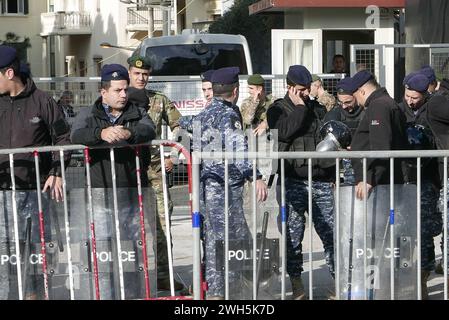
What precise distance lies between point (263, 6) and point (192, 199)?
15175 mm

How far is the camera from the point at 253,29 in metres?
32.9

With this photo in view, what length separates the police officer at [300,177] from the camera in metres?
8.98

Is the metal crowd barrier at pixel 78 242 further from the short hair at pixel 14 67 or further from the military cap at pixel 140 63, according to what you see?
the military cap at pixel 140 63

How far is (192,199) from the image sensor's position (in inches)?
306

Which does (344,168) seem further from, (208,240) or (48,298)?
(48,298)

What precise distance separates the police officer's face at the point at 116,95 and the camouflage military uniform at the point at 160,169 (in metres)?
0.79

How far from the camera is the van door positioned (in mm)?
19359

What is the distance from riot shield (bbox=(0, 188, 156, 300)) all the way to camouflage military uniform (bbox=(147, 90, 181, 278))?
589 mm

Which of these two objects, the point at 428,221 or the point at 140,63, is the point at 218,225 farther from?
the point at 140,63

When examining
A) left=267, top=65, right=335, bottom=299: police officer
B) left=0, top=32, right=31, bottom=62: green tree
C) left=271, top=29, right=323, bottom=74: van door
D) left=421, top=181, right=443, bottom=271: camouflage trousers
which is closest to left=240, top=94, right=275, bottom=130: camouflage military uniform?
left=267, top=65, right=335, bottom=299: police officer

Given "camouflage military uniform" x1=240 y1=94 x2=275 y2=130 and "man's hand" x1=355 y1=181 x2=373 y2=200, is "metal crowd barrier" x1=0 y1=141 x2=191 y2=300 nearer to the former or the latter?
"man's hand" x1=355 y1=181 x2=373 y2=200

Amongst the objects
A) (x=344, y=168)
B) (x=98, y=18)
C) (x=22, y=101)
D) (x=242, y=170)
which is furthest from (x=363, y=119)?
(x=98, y=18)

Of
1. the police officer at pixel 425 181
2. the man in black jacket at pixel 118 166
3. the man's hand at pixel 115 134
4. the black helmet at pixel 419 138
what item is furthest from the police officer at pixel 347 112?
the man's hand at pixel 115 134

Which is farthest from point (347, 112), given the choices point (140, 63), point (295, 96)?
point (140, 63)
